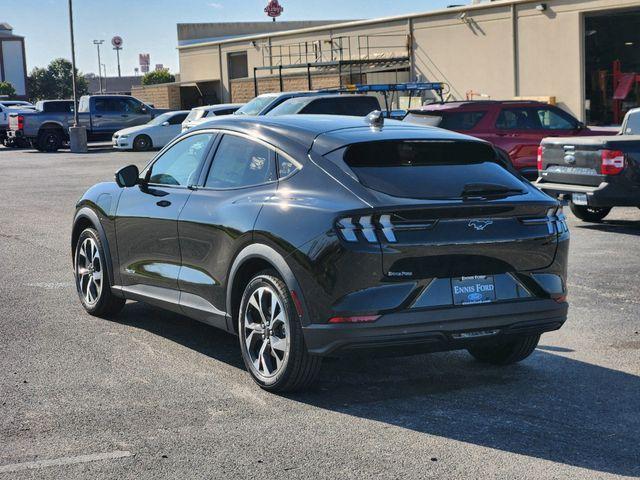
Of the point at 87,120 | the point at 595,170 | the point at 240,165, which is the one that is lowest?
the point at 595,170

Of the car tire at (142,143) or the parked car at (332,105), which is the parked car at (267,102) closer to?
the parked car at (332,105)

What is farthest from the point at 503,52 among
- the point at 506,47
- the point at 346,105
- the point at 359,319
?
the point at 359,319

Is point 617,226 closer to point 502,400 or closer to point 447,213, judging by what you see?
point 502,400

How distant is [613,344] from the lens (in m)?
7.77

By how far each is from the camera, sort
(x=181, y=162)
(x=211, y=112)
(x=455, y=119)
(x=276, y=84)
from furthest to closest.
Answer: (x=276, y=84) → (x=211, y=112) → (x=455, y=119) → (x=181, y=162)

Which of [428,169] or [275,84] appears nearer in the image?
[428,169]

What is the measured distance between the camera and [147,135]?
128 feet

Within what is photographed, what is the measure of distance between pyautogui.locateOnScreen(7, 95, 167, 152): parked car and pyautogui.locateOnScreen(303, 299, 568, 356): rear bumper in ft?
122

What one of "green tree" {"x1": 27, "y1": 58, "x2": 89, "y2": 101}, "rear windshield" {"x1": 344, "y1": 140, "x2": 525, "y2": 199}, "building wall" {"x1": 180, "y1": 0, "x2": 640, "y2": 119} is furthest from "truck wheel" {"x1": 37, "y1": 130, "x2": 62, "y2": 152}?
"green tree" {"x1": 27, "y1": 58, "x2": 89, "y2": 101}

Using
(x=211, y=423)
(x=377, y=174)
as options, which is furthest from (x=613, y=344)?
(x=211, y=423)

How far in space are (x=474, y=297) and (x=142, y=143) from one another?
34136mm

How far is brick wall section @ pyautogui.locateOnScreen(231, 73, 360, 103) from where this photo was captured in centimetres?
4809

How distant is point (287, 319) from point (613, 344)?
2.74 m

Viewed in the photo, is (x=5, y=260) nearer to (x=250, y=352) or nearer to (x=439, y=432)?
(x=250, y=352)
